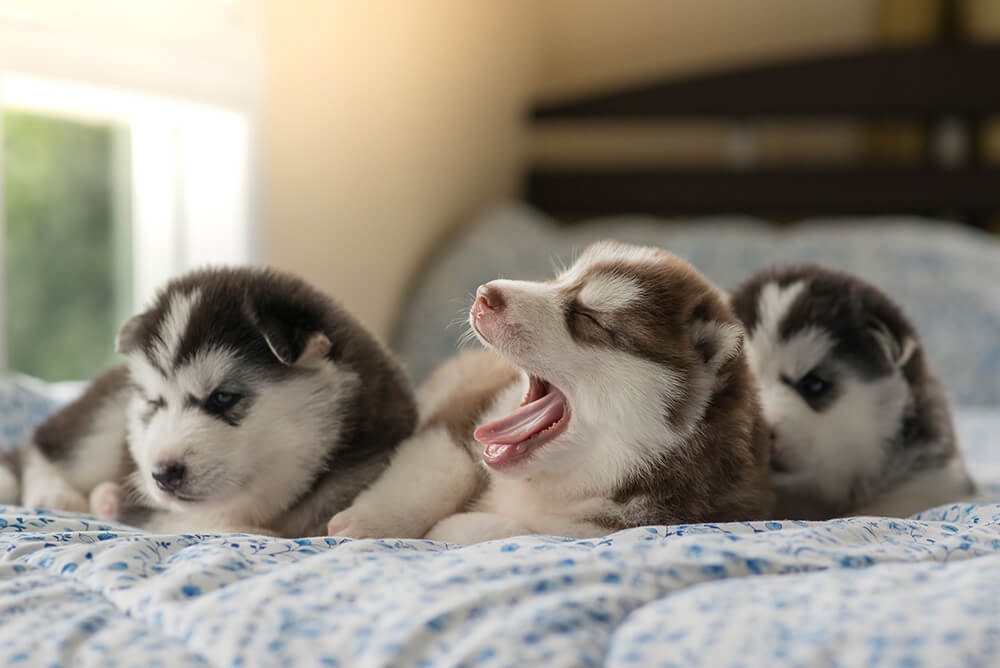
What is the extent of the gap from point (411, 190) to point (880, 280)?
4.90 ft

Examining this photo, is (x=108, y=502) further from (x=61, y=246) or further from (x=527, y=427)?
(x=61, y=246)

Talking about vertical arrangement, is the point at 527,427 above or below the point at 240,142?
below

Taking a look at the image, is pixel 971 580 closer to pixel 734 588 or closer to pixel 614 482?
pixel 734 588

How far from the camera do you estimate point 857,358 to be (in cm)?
163

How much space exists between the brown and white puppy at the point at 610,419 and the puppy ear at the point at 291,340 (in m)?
0.20

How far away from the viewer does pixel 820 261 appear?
3469 mm

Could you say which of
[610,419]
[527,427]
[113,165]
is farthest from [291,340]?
[113,165]

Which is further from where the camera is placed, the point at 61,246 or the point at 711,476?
the point at 61,246

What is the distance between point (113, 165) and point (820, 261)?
2092 millimetres

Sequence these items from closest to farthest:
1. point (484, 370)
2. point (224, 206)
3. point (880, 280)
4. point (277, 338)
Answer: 1. point (277, 338)
2. point (484, 370)
3. point (224, 206)
4. point (880, 280)

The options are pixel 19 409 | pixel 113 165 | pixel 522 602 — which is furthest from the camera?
pixel 113 165

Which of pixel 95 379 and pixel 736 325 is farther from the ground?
pixel 736 325

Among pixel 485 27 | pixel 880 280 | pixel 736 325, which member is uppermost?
pixel 485 27

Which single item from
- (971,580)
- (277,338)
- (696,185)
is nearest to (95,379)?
(277,338)
